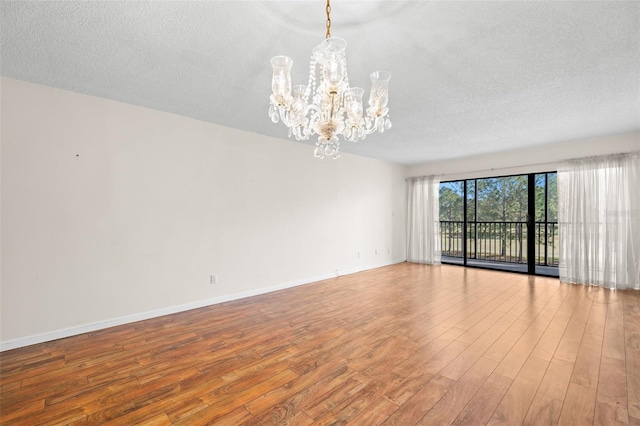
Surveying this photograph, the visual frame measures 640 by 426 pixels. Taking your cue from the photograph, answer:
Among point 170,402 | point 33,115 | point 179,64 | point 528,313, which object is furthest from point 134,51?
point 528,313

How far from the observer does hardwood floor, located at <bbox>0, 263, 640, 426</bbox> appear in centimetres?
165

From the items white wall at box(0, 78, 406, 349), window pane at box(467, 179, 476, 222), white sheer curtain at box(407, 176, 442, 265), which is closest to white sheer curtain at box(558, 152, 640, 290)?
window pane at box(467, 179, 476, 222)

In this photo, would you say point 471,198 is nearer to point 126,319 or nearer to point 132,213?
point 132,213

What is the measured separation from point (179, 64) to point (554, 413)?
12.0 feet

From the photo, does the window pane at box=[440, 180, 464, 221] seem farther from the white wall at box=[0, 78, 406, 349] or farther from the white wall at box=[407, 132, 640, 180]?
the white wall at box=[0, 78, 406, 349]

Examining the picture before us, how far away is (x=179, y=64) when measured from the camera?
2.29 meters

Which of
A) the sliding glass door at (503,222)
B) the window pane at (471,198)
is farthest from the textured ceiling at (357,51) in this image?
the window pane at (471,198)

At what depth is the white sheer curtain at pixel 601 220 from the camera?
4215 millimetres

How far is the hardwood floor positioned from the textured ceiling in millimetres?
2442

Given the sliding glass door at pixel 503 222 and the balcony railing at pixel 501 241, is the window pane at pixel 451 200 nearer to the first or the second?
the sliding glass door at pixel 503 222

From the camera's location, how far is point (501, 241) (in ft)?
21.3

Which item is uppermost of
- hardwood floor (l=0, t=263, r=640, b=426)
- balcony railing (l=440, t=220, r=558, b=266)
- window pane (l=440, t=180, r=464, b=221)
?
window pane (l=440, t=180, r=464, b=221)

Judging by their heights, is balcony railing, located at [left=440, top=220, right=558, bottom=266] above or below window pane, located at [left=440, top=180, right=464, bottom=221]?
below

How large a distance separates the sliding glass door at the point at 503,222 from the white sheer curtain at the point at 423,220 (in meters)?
0.56
